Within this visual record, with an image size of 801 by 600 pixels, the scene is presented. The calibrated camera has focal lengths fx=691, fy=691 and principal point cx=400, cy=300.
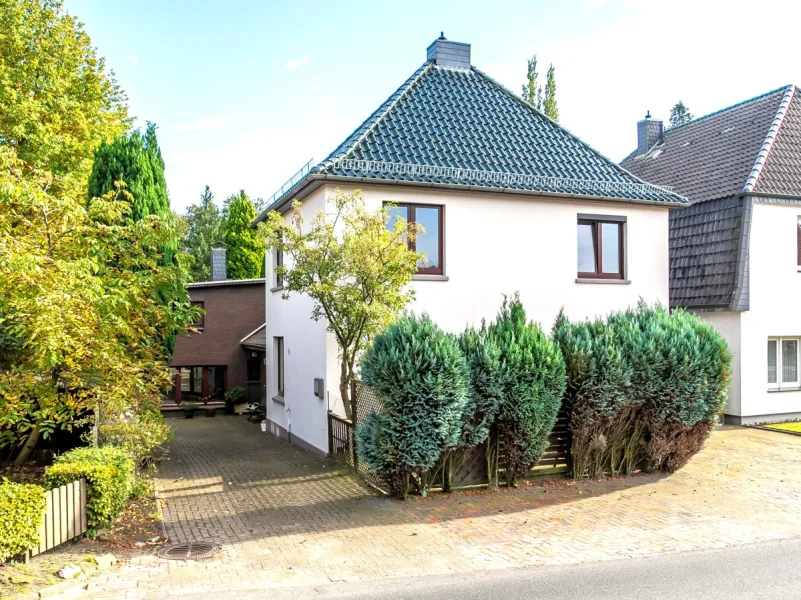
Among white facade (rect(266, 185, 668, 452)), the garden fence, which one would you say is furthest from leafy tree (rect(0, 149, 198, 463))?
white facade (rect(266, 185, 668, 452))

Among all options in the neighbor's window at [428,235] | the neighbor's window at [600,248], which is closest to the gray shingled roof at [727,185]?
the neighbor's window at [600,248]

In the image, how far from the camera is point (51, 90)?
917 inches

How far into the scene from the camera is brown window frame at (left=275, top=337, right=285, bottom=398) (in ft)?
65.0

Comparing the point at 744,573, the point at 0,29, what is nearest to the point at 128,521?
the point at 744,573

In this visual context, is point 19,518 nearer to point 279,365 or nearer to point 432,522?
point 432,522

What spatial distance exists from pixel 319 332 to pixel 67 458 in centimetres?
644

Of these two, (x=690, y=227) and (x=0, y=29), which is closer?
(x=690, y=227)

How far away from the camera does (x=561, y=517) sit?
33.7 ft

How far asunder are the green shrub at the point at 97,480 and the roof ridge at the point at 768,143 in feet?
54.1

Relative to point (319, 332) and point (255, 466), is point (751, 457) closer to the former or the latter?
point (319, 332)

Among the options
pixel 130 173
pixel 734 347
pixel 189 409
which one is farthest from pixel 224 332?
pixel 734 347

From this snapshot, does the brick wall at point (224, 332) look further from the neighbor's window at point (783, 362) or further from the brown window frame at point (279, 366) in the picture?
the neighbor's window at point (783, 362)

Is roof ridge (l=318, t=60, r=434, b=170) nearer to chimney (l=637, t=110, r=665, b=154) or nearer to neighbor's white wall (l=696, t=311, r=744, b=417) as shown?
neighbor's white wall (l=696, t=311, r=744, b=417)

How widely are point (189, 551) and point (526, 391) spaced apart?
5.76 metres
